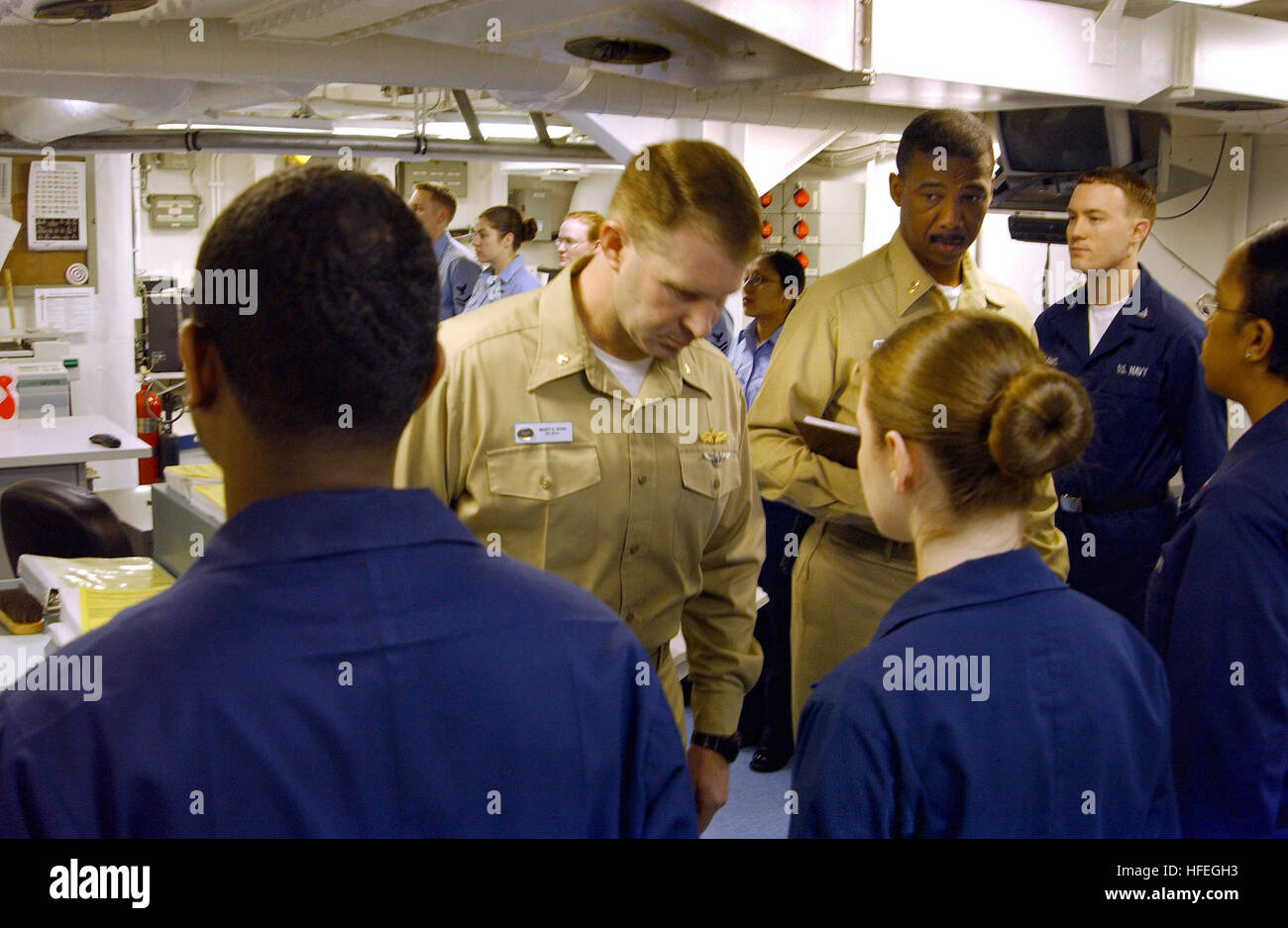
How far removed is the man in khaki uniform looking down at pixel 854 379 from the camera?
226 cm

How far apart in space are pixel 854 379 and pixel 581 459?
32.8 inches

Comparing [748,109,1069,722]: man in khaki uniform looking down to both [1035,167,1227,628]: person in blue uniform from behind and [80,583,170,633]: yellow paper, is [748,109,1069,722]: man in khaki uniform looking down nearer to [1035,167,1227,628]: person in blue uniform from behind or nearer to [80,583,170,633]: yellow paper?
[1035,167,1227,628]: person in blue uniform from behind

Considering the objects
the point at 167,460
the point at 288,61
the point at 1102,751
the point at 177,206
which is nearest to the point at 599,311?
the point at 1102,751

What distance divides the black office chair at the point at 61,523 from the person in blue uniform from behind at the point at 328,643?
8.07ft

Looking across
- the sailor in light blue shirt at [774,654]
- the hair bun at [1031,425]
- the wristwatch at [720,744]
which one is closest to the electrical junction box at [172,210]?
the sailor in light blue shirt at [774,654]

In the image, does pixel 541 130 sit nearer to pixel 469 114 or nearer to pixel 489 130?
pixel 469 114

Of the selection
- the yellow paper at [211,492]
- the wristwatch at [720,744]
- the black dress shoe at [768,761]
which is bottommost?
the black dress shoe at [768,761]

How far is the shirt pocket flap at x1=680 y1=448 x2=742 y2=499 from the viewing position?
179cm

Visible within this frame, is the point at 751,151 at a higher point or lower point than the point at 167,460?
higher

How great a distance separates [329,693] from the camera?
32.0 inches

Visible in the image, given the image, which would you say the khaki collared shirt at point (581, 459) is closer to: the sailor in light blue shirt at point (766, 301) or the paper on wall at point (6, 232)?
the sailor in light blue shirt at point (766, 301)

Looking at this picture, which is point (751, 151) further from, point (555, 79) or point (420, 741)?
point (420, 741)

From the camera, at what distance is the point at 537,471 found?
1691 millimetres
